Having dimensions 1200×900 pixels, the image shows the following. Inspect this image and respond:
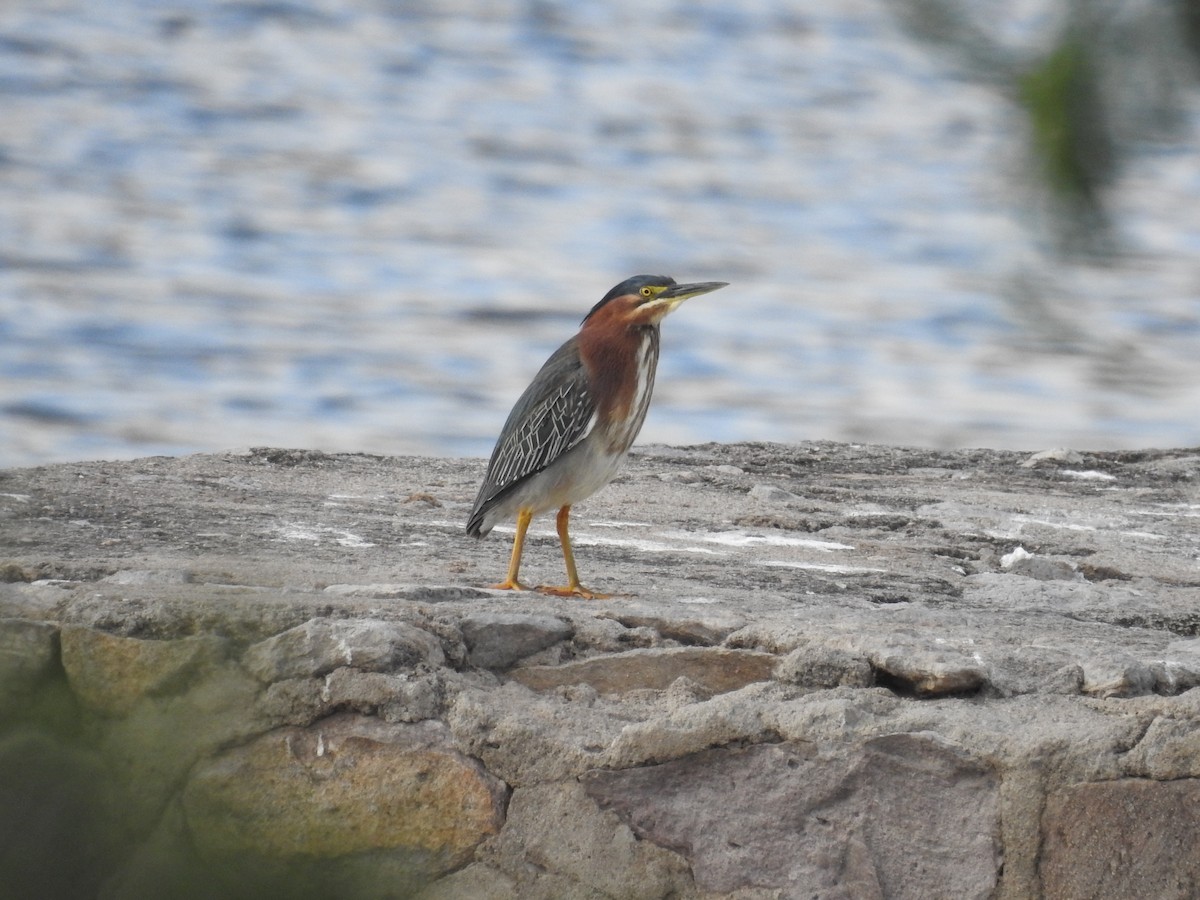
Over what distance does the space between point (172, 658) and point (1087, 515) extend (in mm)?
3414

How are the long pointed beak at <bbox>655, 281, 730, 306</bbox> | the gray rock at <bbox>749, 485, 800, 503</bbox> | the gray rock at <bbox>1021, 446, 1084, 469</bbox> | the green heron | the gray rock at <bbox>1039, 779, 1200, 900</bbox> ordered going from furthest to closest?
the gray rock at <bbox>1021, 446, 1084, 469</bbox>
the gray rock at <bbox>749, 485, 800, 503</bbox>
the long pointed beak at <bbox>655, 281, 730, 306</bbox>
the green heron
the gray rock at <bbox>1039, 779, 1200, 900</bbox>

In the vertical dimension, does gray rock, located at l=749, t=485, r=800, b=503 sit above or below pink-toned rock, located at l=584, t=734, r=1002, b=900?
above

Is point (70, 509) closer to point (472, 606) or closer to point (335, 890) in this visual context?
point (472, 606)

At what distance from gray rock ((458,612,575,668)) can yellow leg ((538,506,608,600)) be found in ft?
0.97

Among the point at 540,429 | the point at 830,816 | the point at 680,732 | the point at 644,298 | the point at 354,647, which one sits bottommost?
the point at 830,816

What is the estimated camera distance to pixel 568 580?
11.0ft

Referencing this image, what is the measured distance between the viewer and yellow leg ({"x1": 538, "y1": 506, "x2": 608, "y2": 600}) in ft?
9.93

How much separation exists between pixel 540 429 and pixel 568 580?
0.39 meters

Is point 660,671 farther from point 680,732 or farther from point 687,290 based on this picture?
point 687,290

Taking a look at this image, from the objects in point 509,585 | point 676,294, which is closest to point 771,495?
point 676,294

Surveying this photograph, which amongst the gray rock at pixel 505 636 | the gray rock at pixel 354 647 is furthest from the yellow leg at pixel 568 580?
the gray rock at pixel 354 647

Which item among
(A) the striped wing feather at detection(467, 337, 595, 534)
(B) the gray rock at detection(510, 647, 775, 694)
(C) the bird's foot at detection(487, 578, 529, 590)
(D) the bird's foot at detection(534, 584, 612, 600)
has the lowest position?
(B) the gray rock at detection(510, 647, 775, 694)

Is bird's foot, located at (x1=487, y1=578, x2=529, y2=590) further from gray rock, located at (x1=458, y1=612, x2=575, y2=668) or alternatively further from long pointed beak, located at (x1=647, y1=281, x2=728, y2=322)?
long pointed beak, located at (x1=647, y1=281, x2=728, y2=322)

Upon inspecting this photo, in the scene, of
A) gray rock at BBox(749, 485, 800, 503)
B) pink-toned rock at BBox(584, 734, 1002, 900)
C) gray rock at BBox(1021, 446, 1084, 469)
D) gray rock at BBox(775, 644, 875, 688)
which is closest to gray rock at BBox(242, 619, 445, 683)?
pink-toned rock at BBox(584, 734, 1002, 900)
